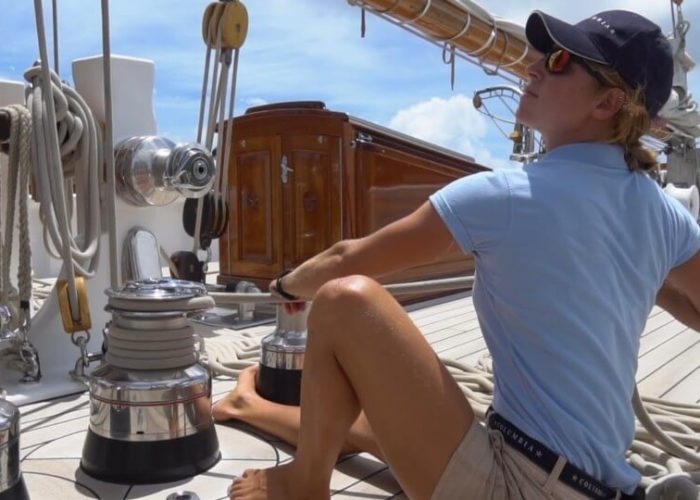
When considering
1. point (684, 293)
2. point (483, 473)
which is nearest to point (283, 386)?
point (483, 473)

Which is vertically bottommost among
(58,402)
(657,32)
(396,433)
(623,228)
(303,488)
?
(58,402)

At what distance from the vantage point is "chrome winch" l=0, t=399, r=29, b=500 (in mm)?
1209

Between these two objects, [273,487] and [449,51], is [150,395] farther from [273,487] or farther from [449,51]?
[449,51]

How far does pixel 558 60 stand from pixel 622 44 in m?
0.10

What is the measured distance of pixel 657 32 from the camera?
3.75 feet

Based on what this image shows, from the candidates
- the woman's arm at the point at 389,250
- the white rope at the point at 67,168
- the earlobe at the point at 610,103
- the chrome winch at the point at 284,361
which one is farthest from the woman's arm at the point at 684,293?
the white rope at the point at 67,168

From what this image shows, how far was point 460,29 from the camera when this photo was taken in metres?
4.24

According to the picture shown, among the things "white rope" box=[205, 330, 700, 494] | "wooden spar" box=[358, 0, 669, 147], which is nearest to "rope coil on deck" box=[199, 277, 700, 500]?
"white rope" box=[205, 330, 700, 494]

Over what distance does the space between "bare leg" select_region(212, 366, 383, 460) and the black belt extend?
504mm

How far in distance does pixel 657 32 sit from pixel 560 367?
1.78ft

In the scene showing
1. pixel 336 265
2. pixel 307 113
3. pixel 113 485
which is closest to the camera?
pixel 336 265

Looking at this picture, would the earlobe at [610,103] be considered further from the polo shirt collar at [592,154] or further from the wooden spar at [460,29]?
the wooden spar at [460,29]

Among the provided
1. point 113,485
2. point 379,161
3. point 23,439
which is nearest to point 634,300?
point 113,485

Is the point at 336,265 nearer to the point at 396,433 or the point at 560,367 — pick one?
the point at 396,433
